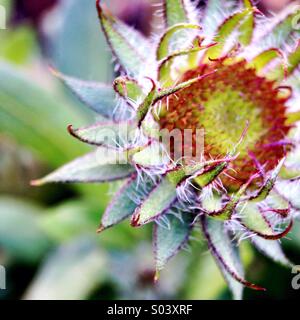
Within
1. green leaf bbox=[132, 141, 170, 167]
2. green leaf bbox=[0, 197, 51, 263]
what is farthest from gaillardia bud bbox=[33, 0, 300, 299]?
green leaf bbox=[0, 197, 51, 263]

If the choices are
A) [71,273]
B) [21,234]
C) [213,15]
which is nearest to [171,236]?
[213,15]

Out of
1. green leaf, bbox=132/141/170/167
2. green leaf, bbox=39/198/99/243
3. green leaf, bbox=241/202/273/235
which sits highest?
green leaf, bbox=132/141/170/167

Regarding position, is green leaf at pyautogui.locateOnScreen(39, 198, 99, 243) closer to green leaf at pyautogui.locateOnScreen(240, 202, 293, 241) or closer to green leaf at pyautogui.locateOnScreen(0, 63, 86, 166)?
green leaf at pyautogui.locateOnScreen(0, 63, 86, 166)

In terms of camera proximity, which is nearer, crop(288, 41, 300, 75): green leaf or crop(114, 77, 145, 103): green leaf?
crop(114, 77, 145, 103): green leaf

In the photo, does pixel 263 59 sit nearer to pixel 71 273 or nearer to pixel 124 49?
pixel 124 49

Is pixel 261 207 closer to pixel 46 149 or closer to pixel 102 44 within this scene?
pixel 46 149

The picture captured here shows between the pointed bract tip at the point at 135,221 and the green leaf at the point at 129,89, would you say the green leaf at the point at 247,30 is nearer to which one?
the green leaf at the point at 129,89
